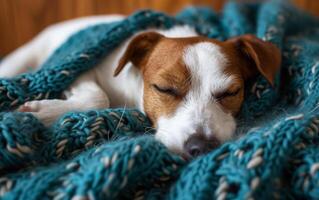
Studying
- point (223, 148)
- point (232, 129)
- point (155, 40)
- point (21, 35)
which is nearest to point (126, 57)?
point (155, 40)

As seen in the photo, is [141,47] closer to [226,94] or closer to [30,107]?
[226,94]

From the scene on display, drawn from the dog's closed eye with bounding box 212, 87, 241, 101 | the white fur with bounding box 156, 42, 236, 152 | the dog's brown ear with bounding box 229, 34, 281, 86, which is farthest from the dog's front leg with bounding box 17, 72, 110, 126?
the dog's brown ear with bounding box 229, 34, 281, 86

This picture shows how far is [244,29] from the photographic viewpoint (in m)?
1.95

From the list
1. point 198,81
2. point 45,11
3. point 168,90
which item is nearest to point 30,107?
point 168,90

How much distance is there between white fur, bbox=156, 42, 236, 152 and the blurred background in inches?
41.5

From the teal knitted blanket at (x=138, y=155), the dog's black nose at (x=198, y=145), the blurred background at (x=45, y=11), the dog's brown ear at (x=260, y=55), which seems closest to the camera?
the teal knitted blanket at (x=138, y=155)

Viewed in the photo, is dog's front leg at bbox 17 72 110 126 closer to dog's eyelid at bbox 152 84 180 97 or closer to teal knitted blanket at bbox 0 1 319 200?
teal knitted blanket at bbox 0 1 319 200

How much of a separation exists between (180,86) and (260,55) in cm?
33

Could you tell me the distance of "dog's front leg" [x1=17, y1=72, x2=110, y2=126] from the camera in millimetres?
1355

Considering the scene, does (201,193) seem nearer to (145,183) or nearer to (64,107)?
(145,183)

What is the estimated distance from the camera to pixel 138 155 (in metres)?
1.05

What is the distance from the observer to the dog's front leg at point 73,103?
53.4 inches

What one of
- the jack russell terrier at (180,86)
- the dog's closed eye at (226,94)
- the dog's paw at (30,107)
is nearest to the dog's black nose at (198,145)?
the jack russell terrier at (180,86)

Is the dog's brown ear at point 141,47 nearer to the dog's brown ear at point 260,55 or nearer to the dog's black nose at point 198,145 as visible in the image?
the dog's brown ear at point 260,55
